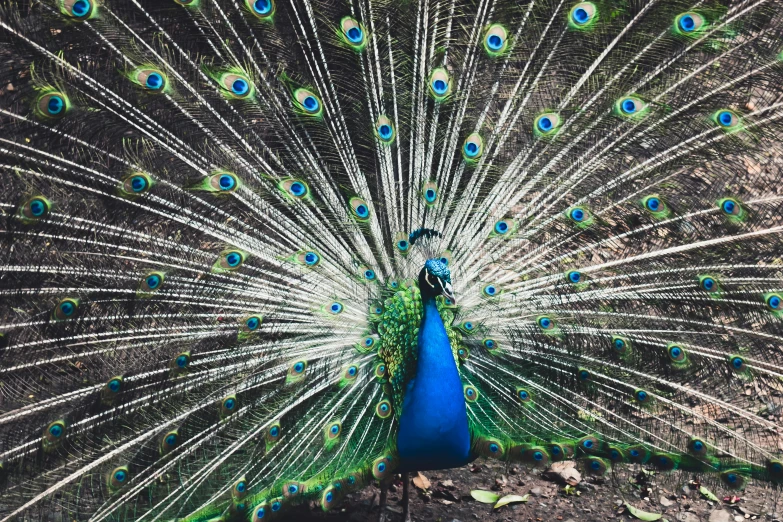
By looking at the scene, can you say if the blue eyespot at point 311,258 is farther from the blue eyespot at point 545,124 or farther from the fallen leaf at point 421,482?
the fallen leaf at point 421,482

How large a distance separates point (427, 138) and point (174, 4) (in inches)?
45.9

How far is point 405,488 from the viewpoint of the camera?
376cm

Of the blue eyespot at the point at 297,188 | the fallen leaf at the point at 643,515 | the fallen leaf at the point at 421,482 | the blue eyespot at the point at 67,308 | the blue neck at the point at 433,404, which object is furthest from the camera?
the fallen leaf at the point at 421,482

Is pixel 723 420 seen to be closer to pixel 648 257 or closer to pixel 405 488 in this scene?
pixel 648 257

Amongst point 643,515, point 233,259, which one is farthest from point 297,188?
point 643,515

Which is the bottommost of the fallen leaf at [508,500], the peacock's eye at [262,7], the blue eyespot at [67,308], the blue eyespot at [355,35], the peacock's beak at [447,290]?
the fallen leaf at [508,500]

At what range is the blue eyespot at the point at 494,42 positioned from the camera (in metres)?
3.40

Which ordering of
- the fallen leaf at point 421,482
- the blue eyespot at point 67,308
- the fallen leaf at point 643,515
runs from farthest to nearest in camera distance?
the fallen leaf at point 421,482
the fallen leaf at point 643,515
the blue eyespot at point 67,308

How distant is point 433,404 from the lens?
3.25 meters

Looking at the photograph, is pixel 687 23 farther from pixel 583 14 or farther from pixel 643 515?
pixel 643 515

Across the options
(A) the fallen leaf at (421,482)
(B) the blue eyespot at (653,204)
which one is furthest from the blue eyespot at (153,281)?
(B) the blue eyespot at (653,204)

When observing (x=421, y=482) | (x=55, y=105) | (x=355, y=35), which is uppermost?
(x=355, y=35)

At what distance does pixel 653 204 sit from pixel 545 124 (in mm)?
578

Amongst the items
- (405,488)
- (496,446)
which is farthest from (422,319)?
(405,488)
